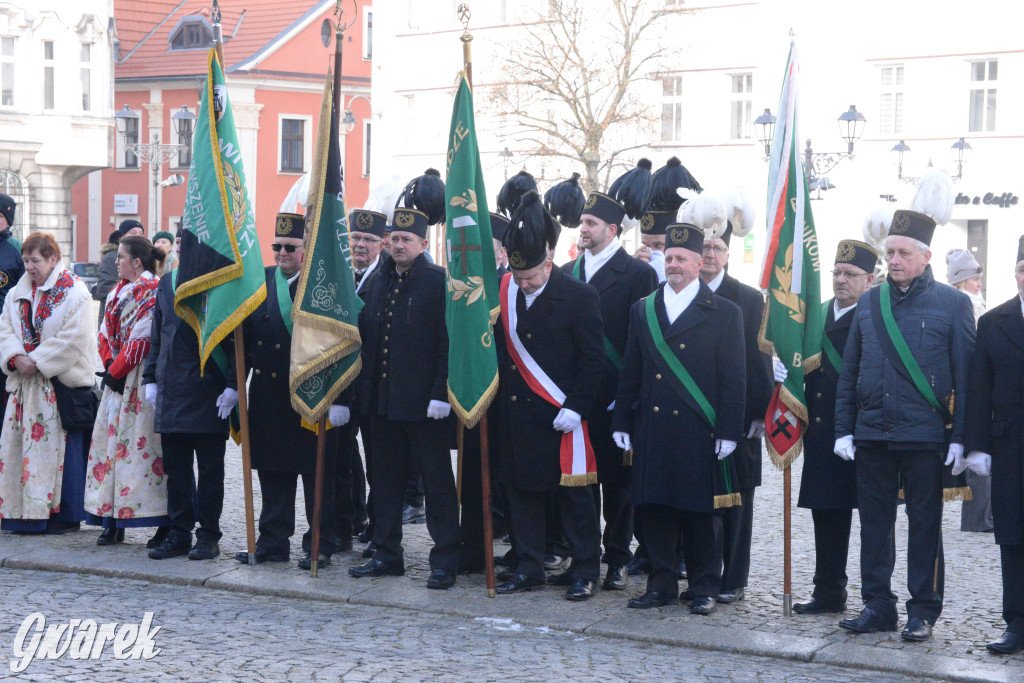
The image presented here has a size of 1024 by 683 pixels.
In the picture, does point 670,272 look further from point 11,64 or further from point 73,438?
point 11,64

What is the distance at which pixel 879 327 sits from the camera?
6.71 metres

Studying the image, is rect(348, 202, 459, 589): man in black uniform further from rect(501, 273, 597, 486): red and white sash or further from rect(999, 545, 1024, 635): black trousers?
rect(999, 545, 1024, 635): black trousers

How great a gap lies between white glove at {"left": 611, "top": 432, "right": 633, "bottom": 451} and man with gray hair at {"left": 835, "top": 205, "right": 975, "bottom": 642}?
1069 mm

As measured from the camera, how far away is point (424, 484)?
783cm

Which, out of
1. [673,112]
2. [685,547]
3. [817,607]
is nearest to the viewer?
[817,607]

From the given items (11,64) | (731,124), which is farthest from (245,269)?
(11,64)

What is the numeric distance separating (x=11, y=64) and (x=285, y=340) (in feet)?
114

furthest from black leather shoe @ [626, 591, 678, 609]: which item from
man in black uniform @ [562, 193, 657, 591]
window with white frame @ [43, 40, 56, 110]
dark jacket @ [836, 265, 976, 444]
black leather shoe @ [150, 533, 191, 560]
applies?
window with white frame @ [43, 40, 56, 110]

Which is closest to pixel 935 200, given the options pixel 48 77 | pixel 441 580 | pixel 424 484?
pixel 424 484

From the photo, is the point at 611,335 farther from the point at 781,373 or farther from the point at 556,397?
the point at 781,373

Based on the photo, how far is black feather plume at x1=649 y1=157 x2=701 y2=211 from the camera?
8641 mm

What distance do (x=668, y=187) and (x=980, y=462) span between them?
288cm

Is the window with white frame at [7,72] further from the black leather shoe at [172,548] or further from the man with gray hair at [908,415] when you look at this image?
the man with gray hair at [908,415]

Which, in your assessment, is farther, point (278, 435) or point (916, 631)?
point (278, 435)
